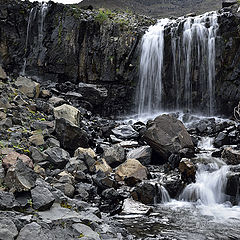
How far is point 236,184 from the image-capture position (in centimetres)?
746

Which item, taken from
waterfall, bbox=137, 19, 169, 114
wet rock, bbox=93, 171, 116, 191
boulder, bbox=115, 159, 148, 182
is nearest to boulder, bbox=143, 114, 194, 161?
boulder, bbox=115, 159, 148, 182

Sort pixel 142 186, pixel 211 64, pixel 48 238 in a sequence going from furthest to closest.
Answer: pixel 211 64 → pixel 142 186 → pixel 48 238

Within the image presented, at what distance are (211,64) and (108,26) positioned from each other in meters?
8.16

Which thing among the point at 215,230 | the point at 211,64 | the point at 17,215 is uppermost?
the point at 211,64

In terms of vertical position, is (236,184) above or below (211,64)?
below

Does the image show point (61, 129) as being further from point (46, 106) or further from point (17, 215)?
point (17, 215)

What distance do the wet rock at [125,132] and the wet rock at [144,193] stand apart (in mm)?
5391

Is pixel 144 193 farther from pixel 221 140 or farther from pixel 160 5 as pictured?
pixel 160 5

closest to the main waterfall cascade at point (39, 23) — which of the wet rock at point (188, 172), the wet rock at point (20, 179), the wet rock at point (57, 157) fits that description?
the wet rock at point (57, 157)

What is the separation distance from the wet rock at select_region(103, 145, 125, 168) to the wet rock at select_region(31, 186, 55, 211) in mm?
5104

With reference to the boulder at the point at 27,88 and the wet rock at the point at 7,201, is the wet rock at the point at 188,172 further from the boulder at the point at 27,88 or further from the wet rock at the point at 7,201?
the boulder at the point at 27,88

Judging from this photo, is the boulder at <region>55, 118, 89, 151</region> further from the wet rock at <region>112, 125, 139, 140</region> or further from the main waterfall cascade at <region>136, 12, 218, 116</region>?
the main waterfall cascade at <region>136, 12, 218, 116</region>

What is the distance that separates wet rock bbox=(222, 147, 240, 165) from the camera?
864 centimetres

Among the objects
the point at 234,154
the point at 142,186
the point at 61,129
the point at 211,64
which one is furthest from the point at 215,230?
the point at 211,64
